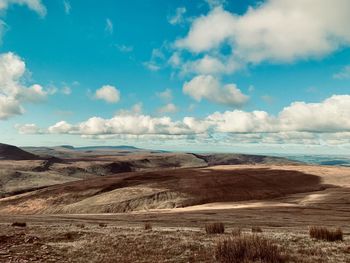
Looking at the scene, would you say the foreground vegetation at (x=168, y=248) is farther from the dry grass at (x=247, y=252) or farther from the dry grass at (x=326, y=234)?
the dry grass at (x=326, y=234)

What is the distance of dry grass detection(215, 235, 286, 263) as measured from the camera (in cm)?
1306

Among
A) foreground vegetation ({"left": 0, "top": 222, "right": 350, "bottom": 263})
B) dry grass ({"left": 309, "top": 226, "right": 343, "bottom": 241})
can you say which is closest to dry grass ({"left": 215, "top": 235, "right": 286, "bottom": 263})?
foreground vegetation ({"left": 0, "top": 222, "right": 350, "bottom": 263})

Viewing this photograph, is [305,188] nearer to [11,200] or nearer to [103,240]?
[11,200]

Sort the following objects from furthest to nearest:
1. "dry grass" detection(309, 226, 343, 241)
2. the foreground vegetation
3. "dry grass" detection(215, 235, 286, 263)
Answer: "dry grass" detection(309, 226, 343, 241) → the foreground vegetation → "dry grass" detection(215, 235, 286, 263)

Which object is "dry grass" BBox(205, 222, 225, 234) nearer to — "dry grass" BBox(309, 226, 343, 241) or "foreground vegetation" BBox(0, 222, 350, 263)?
"foreground vegetation" BBox(0, 222, 350, 263)

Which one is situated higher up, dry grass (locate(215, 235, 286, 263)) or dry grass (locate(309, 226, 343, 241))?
dry grass (locate(215, 235, 286, 263))

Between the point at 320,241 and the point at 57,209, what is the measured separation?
78.1m

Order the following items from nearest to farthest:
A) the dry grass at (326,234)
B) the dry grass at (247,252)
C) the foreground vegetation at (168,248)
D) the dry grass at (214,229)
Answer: the dry grass at (247,252) → the foreground vegetation at (168,248) → the dry grass at (326,234) → the dry grass at (214,229)

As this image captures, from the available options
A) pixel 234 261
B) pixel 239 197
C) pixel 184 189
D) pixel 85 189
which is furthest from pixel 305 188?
pixel 234 261

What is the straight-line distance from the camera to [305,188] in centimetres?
9738

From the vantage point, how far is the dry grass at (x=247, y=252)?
13.1 meters

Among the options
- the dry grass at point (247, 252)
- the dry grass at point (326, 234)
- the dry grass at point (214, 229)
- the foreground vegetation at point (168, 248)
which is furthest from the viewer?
the dry grass at point (214, 229)

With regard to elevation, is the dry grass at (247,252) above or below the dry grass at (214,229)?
above

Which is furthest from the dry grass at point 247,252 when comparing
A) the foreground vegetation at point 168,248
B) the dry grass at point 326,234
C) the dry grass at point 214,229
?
the dry grass at point 214,229
